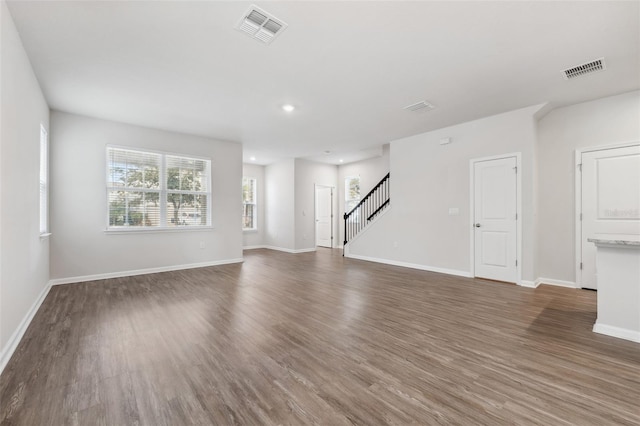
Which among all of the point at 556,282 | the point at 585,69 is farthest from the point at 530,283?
the point at 585,69

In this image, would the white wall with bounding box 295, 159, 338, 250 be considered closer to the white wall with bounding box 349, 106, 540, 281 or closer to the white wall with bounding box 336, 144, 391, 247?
the white wall with bounding box 336, 144, 391, 247

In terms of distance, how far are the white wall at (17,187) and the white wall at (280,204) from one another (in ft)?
18.3

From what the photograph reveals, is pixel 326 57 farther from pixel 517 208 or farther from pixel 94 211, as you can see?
pixel 94 211

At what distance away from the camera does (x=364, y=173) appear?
873 centimetres

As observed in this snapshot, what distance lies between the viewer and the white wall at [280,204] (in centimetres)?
837

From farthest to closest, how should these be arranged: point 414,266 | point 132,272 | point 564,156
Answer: point 414,266 → point 132,272 → point 564,156

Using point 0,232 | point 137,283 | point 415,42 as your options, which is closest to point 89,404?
point 0,232

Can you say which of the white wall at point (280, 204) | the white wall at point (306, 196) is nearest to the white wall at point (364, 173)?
the white wall at point (306, 196)

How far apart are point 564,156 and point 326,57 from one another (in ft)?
13.9

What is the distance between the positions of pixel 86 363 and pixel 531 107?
633 cm

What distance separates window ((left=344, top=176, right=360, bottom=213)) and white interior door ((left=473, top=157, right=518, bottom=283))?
4454 mm

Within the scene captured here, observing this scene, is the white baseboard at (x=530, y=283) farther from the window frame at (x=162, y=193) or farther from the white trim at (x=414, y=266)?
the window frame at (x=162, y=193)

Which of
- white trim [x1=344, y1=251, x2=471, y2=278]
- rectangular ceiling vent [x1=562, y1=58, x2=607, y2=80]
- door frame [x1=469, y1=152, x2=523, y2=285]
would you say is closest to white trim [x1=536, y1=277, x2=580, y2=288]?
door frame [x1=469, y1=152, x2=523, y2=285]

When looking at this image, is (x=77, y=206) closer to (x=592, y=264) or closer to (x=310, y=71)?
(x=310, y=71)
